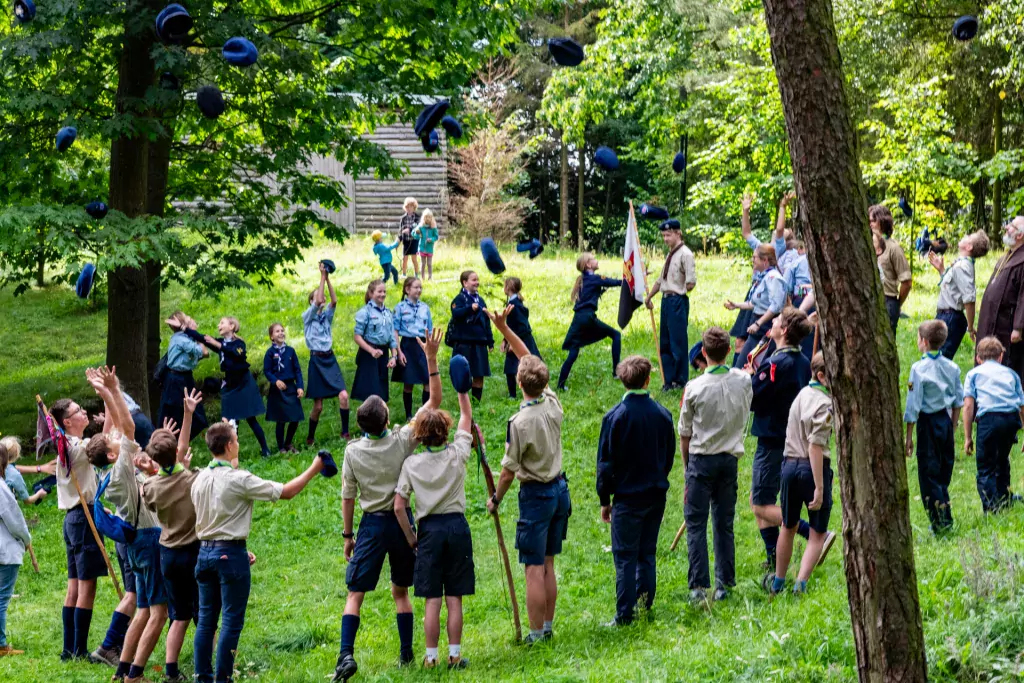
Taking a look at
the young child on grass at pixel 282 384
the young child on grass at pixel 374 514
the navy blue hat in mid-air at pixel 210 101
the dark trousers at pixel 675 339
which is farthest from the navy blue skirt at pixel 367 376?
the young child on grass at pixel 374 514

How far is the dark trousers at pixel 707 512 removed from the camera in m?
7.87

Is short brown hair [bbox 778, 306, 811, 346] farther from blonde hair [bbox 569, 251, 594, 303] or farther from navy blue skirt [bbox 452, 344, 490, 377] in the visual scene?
navy blue skirt [bbox 452, 344, 490, 377]

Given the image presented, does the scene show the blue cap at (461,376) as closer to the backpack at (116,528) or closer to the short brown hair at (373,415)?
the short brown hair at (373,415)

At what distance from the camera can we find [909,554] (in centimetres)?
500

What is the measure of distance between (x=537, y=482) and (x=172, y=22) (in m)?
7.38

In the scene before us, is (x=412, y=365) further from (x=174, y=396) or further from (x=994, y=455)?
(x=994, y=455)

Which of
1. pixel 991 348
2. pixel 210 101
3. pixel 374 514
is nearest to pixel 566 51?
pixel 210 101

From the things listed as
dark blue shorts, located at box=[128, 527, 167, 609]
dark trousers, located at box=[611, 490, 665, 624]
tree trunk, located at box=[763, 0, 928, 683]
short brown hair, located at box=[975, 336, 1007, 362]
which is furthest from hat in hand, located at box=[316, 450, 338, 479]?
short brown hair, located at box=[975, 336, 1007, 362]

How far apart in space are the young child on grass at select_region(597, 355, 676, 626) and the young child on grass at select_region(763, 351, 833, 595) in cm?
90

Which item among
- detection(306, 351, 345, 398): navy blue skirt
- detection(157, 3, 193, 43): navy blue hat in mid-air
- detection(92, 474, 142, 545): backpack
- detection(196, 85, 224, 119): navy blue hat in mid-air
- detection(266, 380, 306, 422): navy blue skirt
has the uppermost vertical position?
detection(157, 3, 193, 43): navy blue hat in mid-air

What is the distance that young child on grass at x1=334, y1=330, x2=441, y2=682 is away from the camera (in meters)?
7.27

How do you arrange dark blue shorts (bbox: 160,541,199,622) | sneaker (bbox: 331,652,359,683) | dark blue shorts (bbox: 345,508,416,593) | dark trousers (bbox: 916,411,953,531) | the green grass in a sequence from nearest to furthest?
1. the green grass
2. sneaker (bbox: 331,652,359,683)
3. dark blue shorts (bbox: 345,508,416,593)
4. dark blue shorts (bbox: 160,541,199,622)
5. dark trousers (bbox: 916,411,953,531)

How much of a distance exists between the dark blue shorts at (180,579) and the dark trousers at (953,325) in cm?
850

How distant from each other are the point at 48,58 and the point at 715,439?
9943 millimetres
